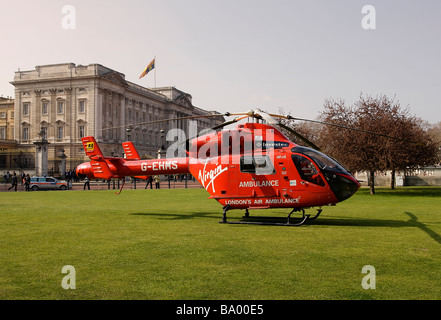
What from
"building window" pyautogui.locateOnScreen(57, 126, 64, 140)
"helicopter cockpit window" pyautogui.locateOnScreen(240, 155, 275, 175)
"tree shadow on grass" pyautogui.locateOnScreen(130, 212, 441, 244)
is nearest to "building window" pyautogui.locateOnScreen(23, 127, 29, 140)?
"building window" pyautogui.locateOnScreen(57, 126, 64, 140)

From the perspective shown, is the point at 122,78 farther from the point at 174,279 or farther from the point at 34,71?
the point at 174,279

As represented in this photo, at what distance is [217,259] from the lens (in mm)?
7520

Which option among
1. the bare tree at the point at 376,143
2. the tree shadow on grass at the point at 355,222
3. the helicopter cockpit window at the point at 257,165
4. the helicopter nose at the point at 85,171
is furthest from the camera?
the bare tree at the point at 376,143

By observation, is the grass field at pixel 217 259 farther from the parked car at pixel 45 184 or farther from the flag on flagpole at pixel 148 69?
the flag on flagpole at pixel 148 69

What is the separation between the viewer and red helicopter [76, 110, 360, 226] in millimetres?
11891

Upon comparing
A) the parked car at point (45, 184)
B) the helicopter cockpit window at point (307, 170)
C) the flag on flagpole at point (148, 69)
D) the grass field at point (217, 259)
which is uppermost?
the flag on flagpole at point (148, 69)

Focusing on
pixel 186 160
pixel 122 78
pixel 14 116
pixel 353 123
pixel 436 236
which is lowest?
pixel 436 236

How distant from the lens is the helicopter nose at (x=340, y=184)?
1176 cm

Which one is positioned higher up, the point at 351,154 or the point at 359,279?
the point at 351,154

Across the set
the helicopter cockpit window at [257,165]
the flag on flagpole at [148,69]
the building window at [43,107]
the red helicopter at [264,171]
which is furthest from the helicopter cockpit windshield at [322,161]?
the building window at [43,107]

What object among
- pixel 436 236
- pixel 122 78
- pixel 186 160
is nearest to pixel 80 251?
pixel 186 160

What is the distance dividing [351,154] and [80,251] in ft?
81.6
